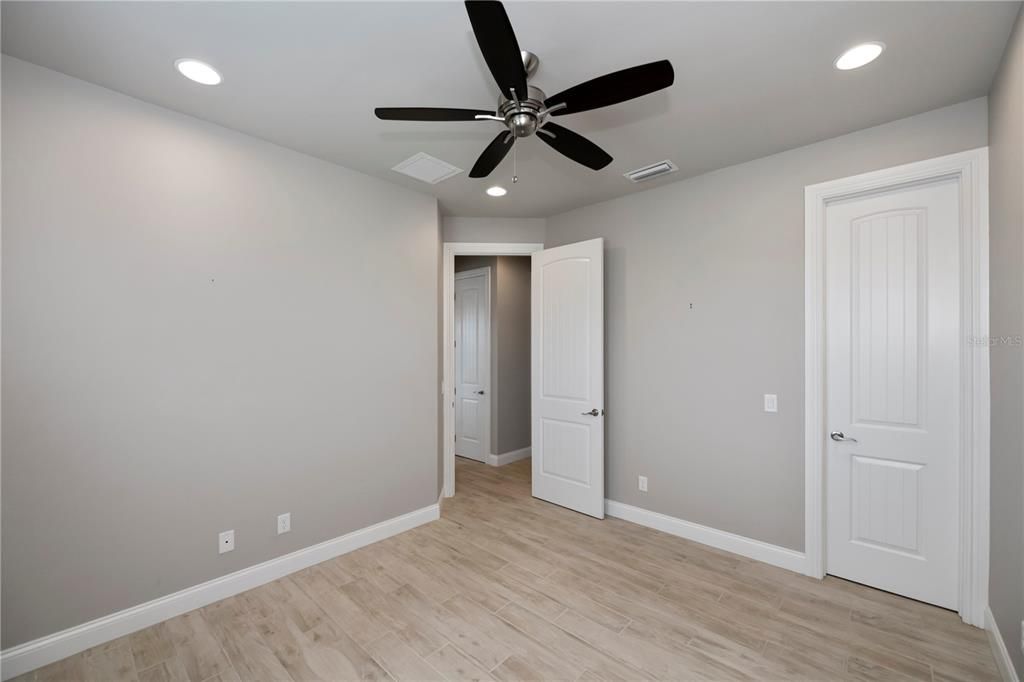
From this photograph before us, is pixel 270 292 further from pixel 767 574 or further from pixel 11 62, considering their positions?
pixel 767 574

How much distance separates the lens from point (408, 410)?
11.4ft

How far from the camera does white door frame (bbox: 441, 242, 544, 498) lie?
4.06m

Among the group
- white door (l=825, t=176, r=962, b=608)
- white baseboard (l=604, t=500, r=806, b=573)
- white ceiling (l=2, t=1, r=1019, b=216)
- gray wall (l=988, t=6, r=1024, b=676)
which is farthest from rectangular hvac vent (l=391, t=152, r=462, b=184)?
white baseboard (l=604, t=500, r=806, b=573)

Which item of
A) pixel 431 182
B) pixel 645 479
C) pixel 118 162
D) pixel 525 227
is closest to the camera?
pixel 118 162

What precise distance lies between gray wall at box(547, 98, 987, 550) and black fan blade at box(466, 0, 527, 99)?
210cm

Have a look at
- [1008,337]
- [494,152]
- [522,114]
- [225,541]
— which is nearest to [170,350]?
[225,541]

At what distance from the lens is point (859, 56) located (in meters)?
1.91

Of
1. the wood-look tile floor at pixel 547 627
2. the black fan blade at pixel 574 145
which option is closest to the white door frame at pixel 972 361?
the wood-look tile floor at pixel 547 627

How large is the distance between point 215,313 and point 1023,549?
3805 millimetres

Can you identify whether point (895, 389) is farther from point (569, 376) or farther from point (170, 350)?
point (170, 350)

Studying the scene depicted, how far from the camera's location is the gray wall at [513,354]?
536 cm

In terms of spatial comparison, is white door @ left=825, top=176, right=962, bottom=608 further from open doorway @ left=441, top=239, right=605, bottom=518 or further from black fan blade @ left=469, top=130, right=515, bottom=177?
black fan blade @ left=469, top=130, right=515, bottom=177

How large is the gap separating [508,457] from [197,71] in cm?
452

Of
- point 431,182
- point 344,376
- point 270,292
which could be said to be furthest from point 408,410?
point 431,182
